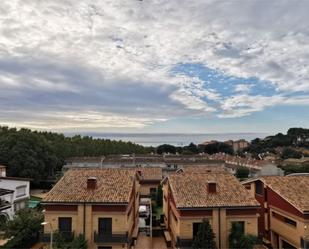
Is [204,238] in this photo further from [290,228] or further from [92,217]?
[92,217]

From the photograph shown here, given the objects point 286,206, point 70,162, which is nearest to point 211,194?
point 286,206

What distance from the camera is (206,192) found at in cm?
2859

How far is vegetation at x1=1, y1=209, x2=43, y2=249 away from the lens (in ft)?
95.9

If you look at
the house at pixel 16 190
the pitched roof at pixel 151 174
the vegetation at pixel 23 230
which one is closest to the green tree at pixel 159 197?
the pitched roof at pixel 151 174

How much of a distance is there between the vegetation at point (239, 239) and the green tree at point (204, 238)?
1.57 m

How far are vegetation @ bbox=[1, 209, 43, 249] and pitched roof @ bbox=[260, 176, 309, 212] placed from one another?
71.0 feet

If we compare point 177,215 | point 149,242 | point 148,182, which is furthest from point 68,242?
point 148,182

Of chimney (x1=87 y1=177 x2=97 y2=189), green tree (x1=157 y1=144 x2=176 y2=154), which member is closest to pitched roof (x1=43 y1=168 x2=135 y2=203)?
chimney (x1=87 y1=177 x2=97 y2=189)

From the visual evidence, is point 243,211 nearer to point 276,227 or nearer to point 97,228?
point 276,227

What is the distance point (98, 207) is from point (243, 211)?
11.7 metres

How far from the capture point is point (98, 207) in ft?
88.8

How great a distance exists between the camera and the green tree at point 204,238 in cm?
2503

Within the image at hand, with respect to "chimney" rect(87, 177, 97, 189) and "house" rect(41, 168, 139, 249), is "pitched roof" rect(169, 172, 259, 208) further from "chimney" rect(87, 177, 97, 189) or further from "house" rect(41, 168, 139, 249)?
"chimney" rect(87, 177, 97, 189)

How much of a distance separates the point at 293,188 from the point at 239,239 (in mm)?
7602
